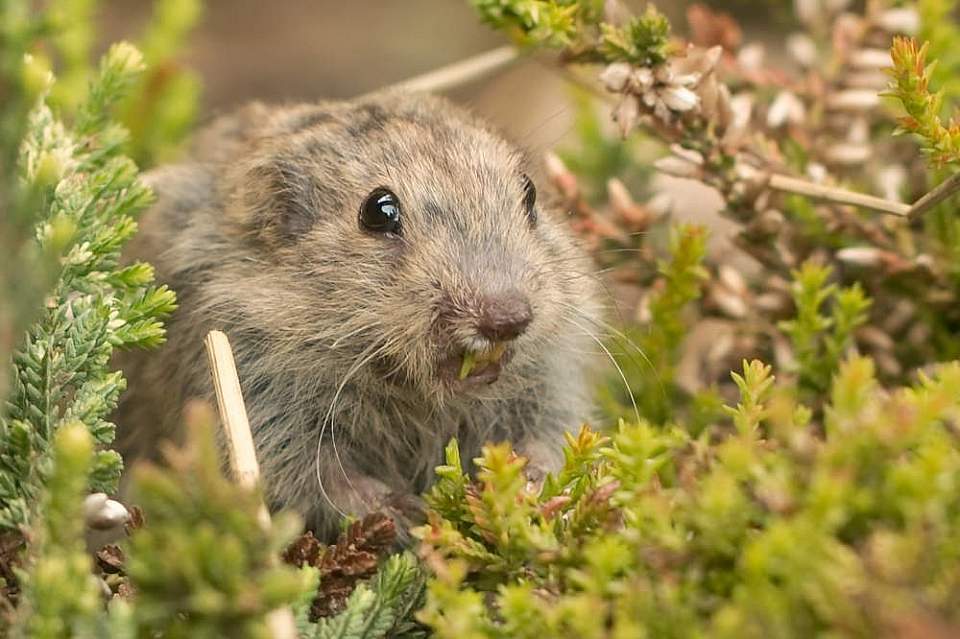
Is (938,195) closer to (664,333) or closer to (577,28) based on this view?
(664,333)

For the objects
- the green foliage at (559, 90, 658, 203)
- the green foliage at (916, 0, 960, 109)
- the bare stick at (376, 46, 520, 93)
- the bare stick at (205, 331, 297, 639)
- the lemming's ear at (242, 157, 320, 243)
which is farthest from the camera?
the green foliage at (559, 90, 658, 203)

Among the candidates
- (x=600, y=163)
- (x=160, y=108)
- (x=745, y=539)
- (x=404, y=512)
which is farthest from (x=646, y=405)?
(x=160, y=108)

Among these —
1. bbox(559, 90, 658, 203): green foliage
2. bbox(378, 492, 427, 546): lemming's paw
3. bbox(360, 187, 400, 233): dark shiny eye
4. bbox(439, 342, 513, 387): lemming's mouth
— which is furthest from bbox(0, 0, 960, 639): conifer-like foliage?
bbox(360, 187, 400, 233): dark shiny eye

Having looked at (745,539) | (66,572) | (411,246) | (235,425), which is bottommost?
(745,539)

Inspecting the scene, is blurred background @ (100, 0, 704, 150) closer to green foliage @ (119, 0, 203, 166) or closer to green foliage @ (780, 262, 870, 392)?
green foliage @ (119, 0, 203, 166)

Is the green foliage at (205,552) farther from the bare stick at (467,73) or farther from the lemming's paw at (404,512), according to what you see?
the bare stick at (467,73)

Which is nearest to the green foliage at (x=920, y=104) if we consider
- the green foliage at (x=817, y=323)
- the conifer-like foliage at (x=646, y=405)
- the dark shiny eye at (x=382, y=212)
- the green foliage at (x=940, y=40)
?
the conifer-like foliage at (x=646, y=405)
